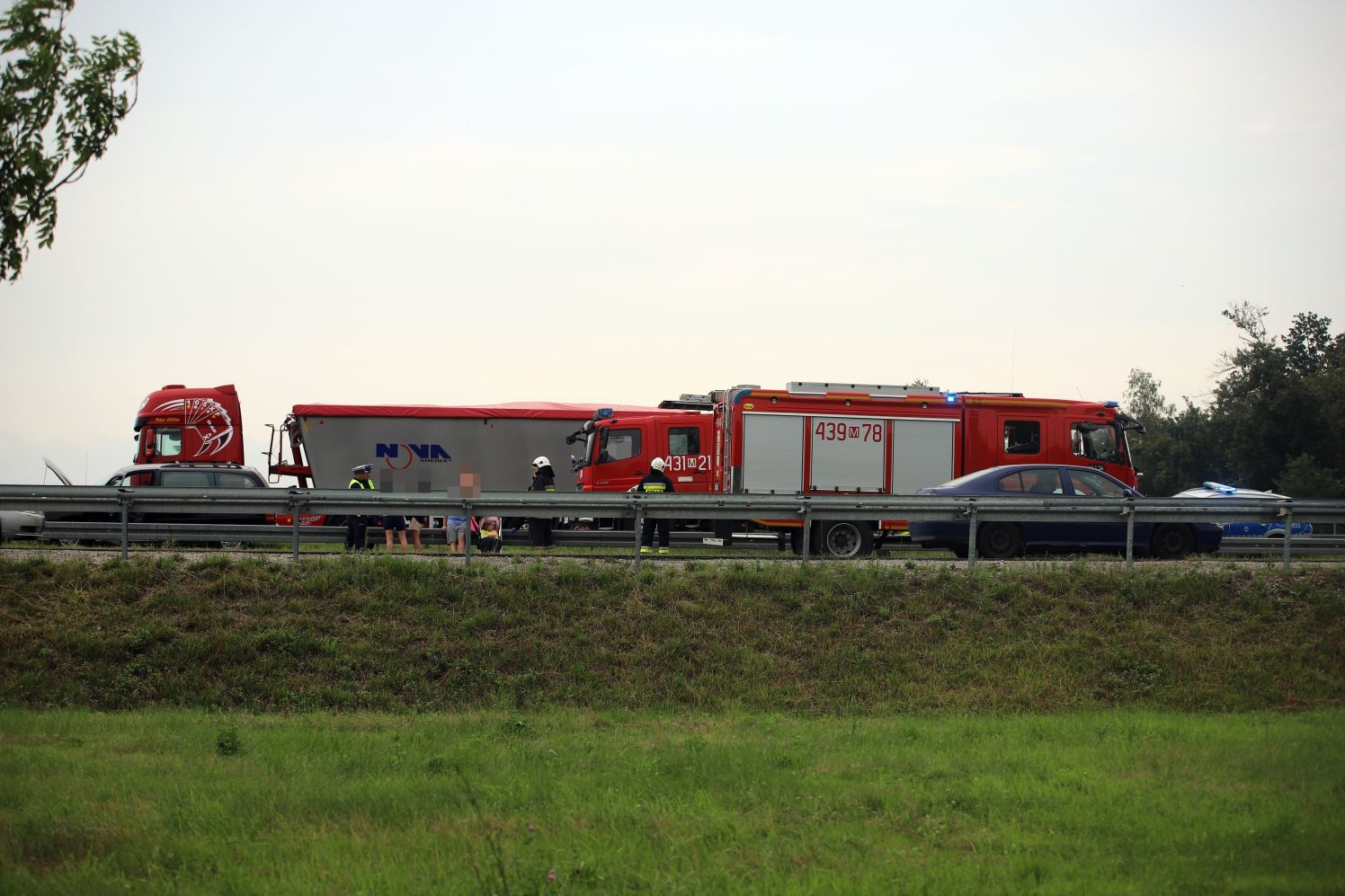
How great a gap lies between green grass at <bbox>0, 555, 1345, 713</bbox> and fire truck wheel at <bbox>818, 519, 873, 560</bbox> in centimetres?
470

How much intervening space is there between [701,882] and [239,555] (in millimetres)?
10505

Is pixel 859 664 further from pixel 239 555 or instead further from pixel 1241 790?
pixel 239 555

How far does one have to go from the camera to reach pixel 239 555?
1525 centimetres

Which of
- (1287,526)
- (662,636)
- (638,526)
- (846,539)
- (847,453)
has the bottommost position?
(662,636)

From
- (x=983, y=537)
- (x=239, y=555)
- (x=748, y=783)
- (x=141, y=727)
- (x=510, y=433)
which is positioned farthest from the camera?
(x=510, y=433)

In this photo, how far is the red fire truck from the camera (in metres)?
23.4

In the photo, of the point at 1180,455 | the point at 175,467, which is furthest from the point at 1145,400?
the point at 175,467

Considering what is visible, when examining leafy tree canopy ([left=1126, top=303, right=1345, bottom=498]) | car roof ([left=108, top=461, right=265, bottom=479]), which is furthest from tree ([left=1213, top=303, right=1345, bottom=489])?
car roof ([left=108, top=461, right=265, bottom=479])

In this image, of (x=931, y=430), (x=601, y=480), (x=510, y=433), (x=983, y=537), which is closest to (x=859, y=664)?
(x=983, y=537)

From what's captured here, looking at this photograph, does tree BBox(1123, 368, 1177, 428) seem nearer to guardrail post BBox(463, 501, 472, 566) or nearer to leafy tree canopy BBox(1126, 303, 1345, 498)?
leafy tree canopy BBox(1126, 303, 1345, 498)

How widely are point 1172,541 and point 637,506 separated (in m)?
8.27

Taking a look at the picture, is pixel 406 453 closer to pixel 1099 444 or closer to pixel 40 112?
pixel 1099 444

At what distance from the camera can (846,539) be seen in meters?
19.8

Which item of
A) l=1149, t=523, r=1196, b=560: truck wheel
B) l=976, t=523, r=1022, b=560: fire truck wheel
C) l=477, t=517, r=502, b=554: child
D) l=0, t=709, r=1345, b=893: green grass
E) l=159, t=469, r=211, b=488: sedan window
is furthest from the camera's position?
l=159, t=469, r=211, b=488: sedan window
